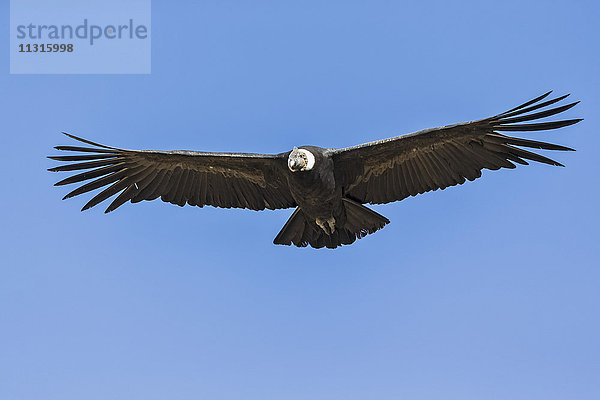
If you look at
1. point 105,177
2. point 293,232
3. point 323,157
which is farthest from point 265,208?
point 105,177

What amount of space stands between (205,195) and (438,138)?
12.8 feet

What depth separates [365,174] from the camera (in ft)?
40.3


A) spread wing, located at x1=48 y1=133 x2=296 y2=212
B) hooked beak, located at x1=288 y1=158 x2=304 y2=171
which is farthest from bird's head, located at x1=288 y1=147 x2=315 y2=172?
spread wing, located at x1=48 y1=133 x2=296 y2=212

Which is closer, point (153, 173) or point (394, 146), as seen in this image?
point (394, 146)

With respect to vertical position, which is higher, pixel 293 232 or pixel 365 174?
pixel 365 174

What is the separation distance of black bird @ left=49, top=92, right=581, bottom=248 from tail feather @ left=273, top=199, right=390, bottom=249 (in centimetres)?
2

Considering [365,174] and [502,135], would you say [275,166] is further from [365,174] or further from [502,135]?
[502,135]

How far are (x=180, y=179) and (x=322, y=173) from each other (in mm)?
2625

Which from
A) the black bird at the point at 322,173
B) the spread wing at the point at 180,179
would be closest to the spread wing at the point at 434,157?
the black bird at the point at 322,173

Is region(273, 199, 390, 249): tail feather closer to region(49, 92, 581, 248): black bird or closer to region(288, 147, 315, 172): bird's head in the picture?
region(49, 92, 581, 248): black bird

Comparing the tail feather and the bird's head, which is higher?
the bird's head

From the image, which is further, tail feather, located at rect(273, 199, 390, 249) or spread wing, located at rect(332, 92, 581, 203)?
tail feather, located at rect(273, 199, 390, 249)

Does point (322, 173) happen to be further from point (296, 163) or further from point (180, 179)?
point (180, 179)

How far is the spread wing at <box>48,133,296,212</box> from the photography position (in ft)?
41.5
